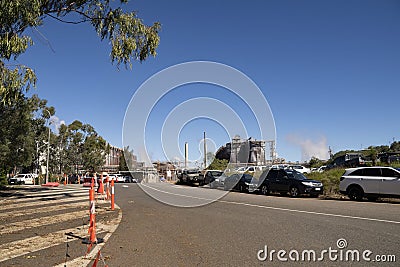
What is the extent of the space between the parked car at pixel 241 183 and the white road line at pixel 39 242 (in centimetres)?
1533

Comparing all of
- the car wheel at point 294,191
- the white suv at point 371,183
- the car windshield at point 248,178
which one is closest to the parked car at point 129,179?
the car windshield at point 248,178

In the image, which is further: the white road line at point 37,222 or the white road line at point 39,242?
the white road line at point 37,222

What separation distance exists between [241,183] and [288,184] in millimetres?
5102

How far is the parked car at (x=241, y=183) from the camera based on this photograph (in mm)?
23938

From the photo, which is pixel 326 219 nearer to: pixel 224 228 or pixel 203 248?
pixel 224 228

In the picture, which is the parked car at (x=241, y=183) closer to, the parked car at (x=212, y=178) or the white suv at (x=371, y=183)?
the parked car at (x=212, y=178)

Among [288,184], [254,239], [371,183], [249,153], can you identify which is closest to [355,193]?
[371,183]

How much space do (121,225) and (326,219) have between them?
6.15 meters

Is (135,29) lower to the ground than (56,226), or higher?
higher

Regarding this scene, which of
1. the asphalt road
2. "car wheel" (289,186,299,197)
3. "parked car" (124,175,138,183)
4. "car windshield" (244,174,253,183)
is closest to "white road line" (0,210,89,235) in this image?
the asphalt road

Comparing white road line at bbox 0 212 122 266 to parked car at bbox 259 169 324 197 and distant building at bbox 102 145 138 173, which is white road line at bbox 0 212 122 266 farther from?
distant building at bbox 102 145 138 173

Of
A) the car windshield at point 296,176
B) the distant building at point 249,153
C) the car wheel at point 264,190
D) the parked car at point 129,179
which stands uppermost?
the distant building at point 249,153

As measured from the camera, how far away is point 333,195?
19.8m

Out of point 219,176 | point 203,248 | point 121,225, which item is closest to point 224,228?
point 203,248
